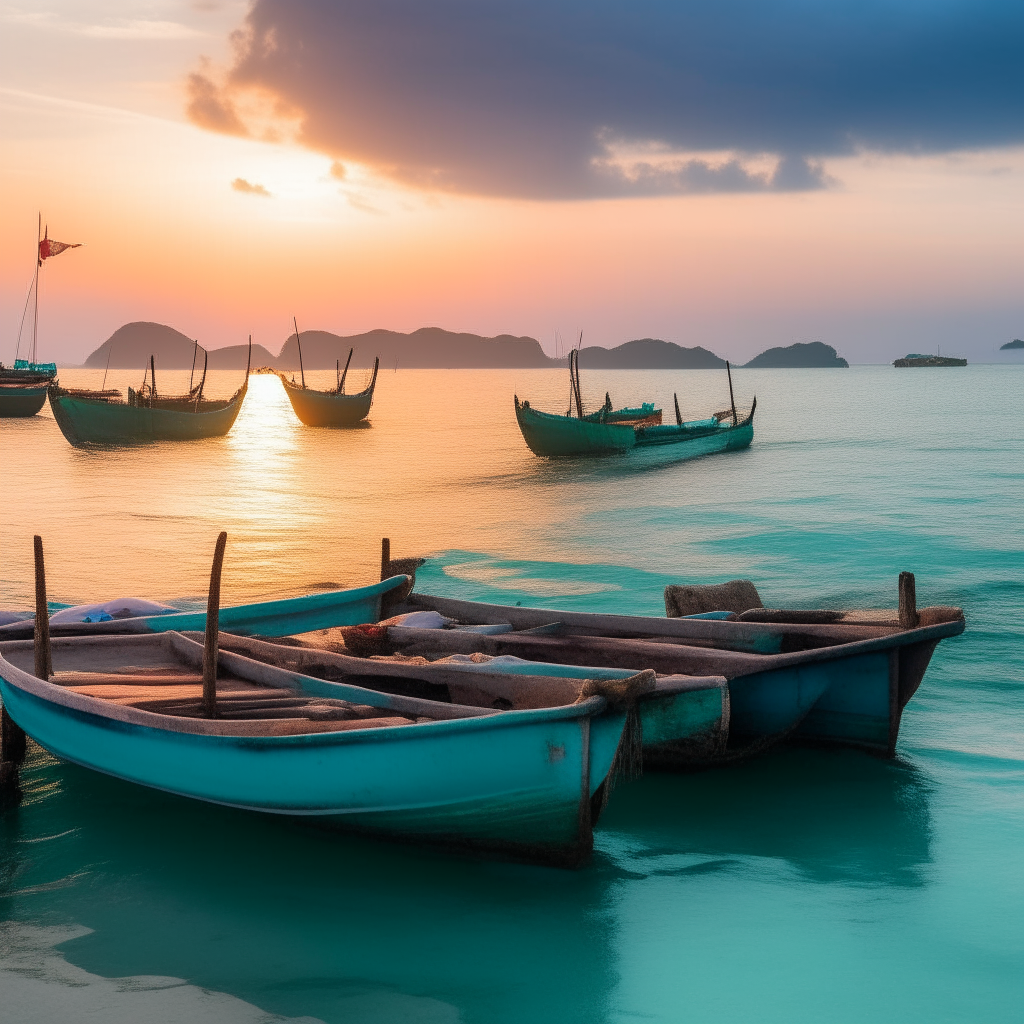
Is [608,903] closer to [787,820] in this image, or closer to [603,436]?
[787,820]

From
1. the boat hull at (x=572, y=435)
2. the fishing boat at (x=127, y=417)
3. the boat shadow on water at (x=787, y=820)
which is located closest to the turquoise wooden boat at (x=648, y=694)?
the boat shadow on water at (x=787, y=820)

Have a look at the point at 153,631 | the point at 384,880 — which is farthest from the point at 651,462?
the point at 384,880

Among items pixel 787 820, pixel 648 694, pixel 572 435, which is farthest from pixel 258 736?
pixel 572 435

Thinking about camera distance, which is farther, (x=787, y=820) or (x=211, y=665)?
(x=787, y=820)

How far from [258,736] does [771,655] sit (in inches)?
162

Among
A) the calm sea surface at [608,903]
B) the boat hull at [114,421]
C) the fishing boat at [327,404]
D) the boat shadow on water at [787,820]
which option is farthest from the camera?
the fishing boat at [327,404]

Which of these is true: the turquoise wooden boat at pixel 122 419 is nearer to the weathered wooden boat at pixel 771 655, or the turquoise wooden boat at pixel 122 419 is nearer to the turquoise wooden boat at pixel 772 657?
the weathered wooden boat at pixel 771 655

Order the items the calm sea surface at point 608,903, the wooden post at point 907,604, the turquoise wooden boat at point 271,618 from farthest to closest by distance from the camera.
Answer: the turquoise wooden boat at point 271,618
the wooden post at point 907,604
the calm sea surface at point 608,903

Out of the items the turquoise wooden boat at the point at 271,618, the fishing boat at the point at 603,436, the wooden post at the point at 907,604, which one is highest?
the fishing boat at the point at 603,436

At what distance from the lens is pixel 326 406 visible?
6975cm

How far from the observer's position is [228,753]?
6832mm

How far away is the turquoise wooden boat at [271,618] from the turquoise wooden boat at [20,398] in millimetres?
66581

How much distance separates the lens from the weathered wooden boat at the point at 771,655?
8617mm

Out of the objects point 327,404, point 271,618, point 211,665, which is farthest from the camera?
point 327,404
